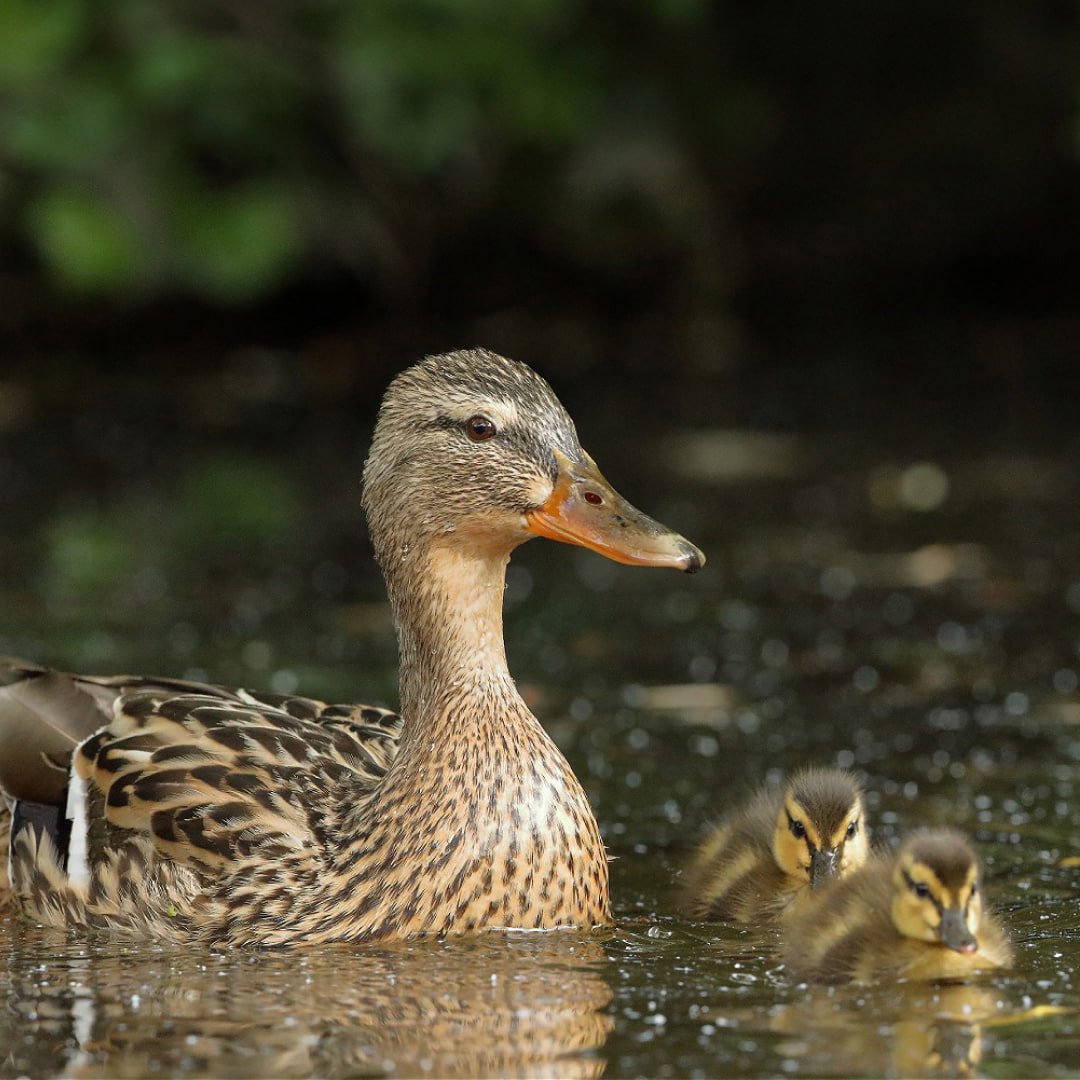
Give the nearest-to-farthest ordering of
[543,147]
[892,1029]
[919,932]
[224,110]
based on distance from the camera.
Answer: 1. [892,1029]
2. [919,932]
3. [224,110]
4. [543,147]

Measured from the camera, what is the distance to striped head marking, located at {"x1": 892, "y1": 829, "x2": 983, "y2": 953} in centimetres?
373

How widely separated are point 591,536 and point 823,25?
33.4 ft

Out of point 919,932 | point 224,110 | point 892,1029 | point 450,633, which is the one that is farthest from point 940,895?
point 224,110

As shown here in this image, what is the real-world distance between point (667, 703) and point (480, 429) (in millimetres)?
2009

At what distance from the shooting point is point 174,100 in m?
11.1

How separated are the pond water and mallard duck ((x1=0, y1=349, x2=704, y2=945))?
0.10 meters

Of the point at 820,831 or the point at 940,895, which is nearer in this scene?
the point at 940,895

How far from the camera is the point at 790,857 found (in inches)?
176

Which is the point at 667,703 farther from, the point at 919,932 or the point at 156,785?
the point at 919,932

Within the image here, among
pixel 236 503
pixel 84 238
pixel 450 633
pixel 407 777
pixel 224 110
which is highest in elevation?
pixel 224 110

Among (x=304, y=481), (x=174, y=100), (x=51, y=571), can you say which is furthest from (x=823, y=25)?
(x=51, y=571)

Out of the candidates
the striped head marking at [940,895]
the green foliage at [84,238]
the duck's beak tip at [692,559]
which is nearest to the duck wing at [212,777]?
the duck's beak tip at [692,559]

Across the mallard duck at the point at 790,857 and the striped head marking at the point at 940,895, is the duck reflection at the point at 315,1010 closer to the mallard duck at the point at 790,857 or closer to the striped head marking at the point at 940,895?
the mallard duck at the point at 790,857

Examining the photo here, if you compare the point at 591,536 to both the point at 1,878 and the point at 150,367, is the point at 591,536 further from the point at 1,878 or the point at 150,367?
the point at 150,367
